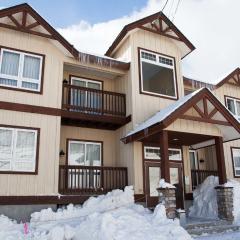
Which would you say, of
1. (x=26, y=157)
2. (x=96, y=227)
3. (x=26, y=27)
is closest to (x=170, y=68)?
(x=26, y=27)

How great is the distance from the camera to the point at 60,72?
12984 mm

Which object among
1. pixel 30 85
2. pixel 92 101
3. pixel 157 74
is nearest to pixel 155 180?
pixel 92 101

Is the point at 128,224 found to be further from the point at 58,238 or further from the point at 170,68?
the point at 170,68

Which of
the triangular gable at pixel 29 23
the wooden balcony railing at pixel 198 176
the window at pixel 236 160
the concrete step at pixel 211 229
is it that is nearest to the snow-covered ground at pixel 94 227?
the concrete step at pixel 211 229

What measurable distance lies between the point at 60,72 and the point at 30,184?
15.5 ft

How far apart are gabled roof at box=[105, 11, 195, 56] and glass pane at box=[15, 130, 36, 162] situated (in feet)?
21.3

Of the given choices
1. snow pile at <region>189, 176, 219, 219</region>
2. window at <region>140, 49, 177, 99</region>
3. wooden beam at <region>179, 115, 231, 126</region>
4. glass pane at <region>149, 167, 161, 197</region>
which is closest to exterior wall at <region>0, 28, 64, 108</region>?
window at <region>140, 49, 177, 99</region>

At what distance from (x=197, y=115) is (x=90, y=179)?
4922mm

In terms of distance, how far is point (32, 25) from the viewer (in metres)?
12.8

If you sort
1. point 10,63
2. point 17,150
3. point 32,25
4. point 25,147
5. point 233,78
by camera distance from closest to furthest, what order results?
point 17,150 < point 25,147 < point 10,63 < point 32,25 < point 233,78

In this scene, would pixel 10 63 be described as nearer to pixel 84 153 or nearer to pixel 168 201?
pixel 84 153

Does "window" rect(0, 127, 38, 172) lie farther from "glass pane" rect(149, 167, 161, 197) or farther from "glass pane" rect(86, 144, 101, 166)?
"glass pane" rect(149, 167, 161, 197)

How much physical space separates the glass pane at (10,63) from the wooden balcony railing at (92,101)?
208 cm

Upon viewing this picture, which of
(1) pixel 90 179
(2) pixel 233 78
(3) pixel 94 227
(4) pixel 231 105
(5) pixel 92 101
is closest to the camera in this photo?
(3) pixel 94 227
